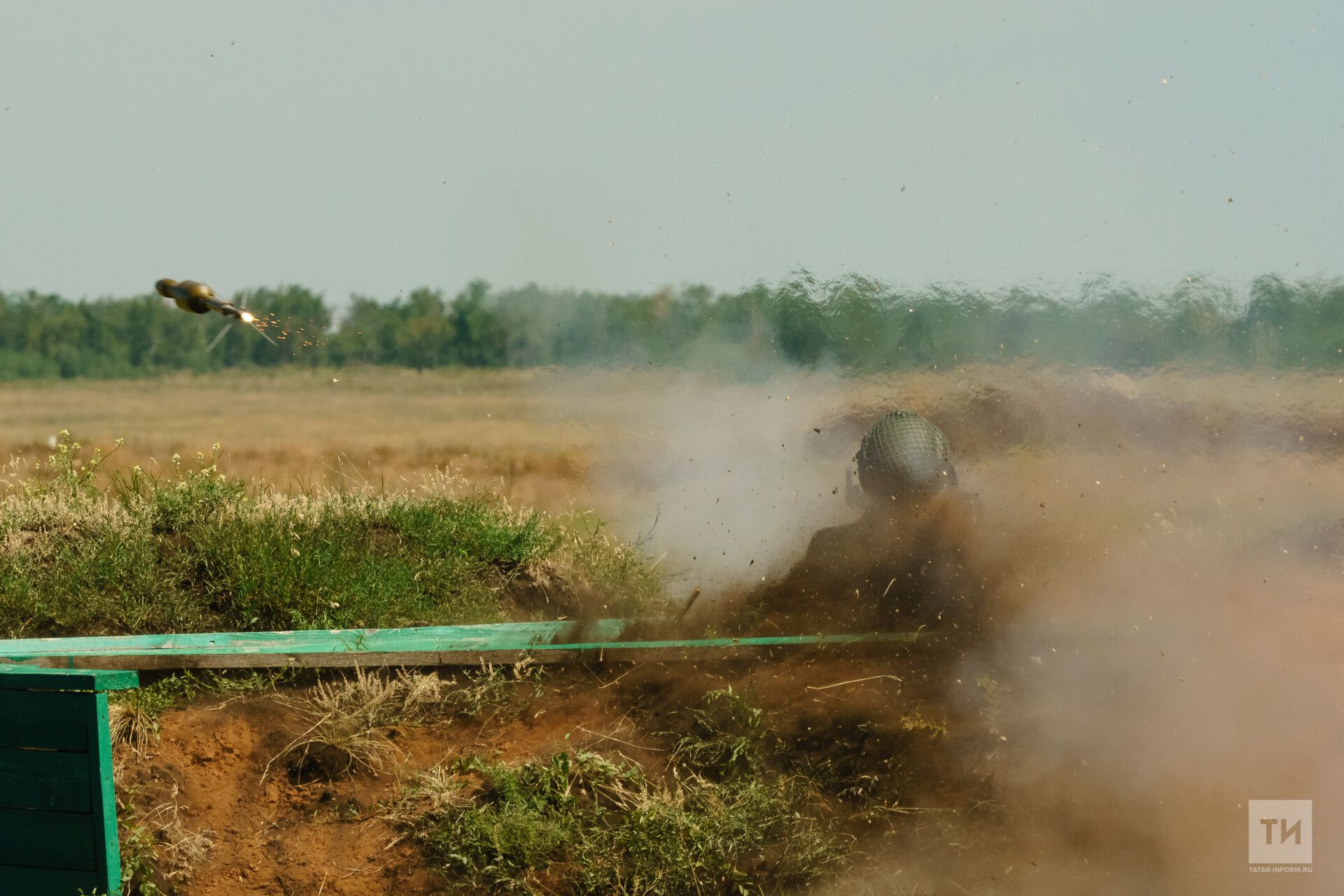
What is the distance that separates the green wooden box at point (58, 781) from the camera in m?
4.13

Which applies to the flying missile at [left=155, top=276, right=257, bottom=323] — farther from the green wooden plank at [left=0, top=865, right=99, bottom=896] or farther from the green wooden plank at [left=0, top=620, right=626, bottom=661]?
the green wooden plank at [left=0, top=865, right=99, bottom=896]

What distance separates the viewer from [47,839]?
168 inches

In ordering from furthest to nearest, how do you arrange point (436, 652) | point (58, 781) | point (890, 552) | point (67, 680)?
point (890, 552)
point (436, 652)
point (58, 781)
point (67, 680)

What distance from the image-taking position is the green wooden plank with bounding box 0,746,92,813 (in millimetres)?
4180

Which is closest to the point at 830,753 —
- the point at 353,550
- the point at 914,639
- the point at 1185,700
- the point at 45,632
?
the point at 914,639

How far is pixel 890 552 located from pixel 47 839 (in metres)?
4.61

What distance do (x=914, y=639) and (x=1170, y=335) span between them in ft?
9.44

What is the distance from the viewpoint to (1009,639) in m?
6.16

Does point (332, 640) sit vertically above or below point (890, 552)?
below

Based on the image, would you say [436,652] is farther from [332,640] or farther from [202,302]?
[202,302]

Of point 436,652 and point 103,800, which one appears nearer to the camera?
point 103,800

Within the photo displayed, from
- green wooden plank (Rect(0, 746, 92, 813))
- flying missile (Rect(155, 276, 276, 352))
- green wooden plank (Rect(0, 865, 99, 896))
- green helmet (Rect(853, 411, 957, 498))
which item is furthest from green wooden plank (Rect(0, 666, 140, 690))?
green helmet (Rect(853, 411, 957, 498))

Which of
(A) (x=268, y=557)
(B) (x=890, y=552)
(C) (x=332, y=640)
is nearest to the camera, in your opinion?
(C) (x=332, y=640)

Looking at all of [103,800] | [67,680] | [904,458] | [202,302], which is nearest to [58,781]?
[103,800]
